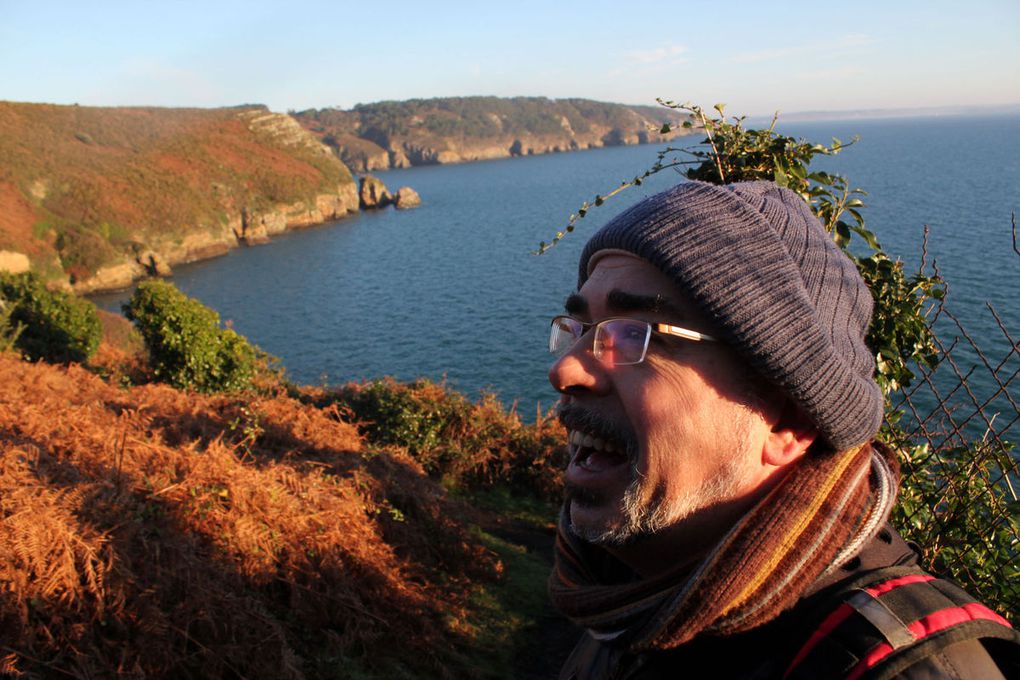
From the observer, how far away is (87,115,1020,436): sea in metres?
21.5

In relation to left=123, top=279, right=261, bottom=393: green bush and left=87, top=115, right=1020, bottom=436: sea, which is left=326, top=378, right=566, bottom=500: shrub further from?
left=123, top=279, right=261, bottom=393: green bush

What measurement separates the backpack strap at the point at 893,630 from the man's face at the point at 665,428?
1.24ft

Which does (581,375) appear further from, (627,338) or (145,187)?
(145,187)

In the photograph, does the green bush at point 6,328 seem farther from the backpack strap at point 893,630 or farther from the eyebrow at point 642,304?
the backpack strap at point 893,630

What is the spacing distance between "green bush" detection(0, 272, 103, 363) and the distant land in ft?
68.2

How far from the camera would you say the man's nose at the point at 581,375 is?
5.37 feet

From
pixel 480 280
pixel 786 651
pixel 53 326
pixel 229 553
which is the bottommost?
pixel 480 280

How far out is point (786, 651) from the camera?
4.06ft

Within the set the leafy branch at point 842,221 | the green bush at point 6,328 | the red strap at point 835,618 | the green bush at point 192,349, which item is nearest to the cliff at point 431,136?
the green bush at point 6,328

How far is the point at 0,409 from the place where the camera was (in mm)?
6734

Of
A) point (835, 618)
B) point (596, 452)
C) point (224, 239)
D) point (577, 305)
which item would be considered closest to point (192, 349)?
point (577, 305)

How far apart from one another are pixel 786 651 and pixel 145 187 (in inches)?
2885

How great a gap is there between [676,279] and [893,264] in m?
2.80

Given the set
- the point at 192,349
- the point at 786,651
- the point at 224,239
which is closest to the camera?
the point at 786,651
